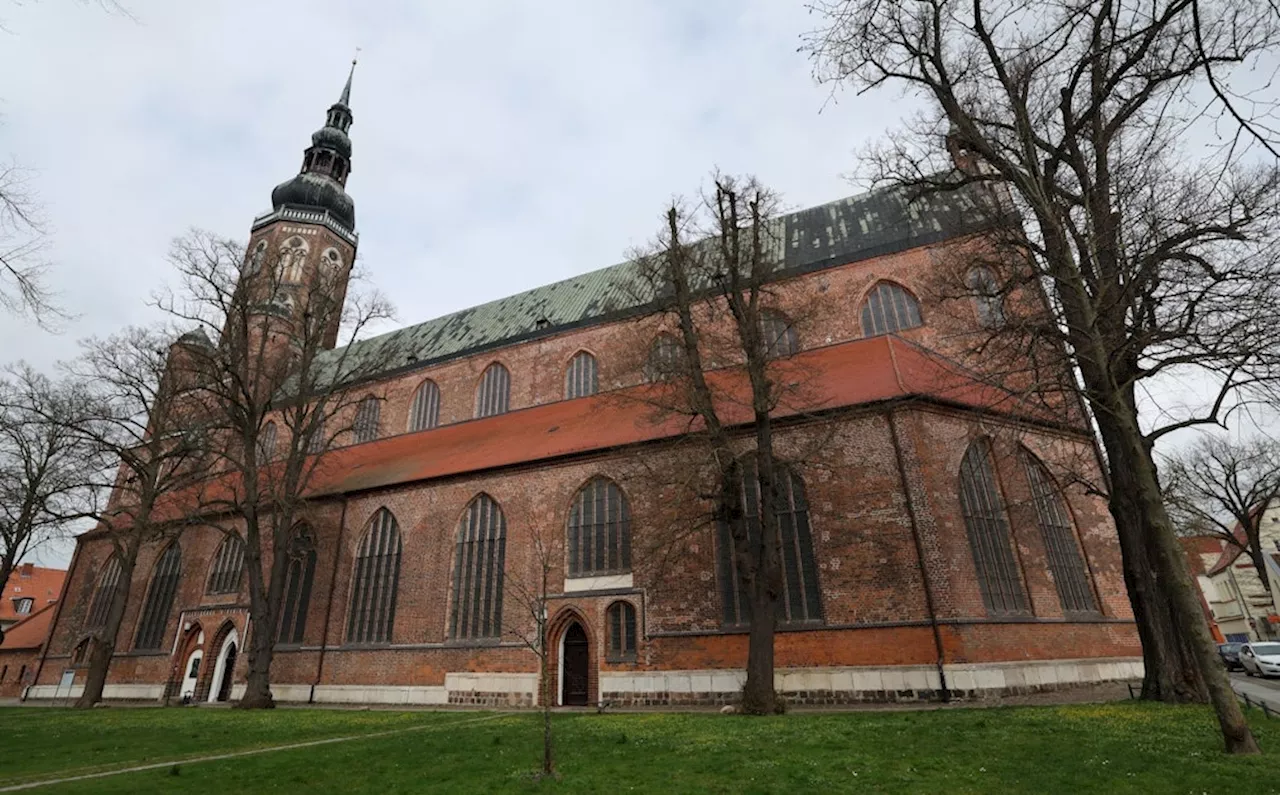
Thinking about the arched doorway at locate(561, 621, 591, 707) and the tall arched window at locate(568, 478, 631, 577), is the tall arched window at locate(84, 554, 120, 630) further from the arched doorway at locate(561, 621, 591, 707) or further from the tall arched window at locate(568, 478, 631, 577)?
the tall arched window at locate(568, 478, 631, 577)

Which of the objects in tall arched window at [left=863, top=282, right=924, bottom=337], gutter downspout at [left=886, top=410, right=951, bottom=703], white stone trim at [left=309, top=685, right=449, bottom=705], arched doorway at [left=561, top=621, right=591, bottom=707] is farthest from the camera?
tall arched window at [left=863, top=282, right=924, bottom=337]

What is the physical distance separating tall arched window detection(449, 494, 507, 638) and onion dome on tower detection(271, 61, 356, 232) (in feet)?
83.7

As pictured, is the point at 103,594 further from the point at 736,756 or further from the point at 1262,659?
the point at 1262,659


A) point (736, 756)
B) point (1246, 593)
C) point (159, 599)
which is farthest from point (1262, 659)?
point (1246, 593)

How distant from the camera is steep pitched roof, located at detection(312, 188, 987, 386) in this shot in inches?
839

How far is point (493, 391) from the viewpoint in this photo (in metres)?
26.2

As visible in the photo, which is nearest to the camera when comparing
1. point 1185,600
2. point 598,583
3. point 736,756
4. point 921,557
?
point 1185,600

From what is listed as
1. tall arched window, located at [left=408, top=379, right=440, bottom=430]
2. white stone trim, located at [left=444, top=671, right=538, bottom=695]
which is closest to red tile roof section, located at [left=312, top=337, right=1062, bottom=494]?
tall arched window, located at [left=408, top=379, right=440, bottom=430]

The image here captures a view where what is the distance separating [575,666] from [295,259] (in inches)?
1121

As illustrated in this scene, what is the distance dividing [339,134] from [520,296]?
19.1 metres

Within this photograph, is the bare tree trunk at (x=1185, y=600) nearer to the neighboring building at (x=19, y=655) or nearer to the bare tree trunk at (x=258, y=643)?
the bare tree trunk at (x=258, y=643)

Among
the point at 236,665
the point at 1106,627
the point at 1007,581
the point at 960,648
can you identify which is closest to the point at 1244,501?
the point at 1106,627

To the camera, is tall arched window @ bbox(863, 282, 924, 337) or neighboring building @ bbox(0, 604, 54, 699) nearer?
tall arched window @ bbox(863, 282, 924, 337)

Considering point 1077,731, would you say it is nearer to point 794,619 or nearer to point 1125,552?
point 1125,552
